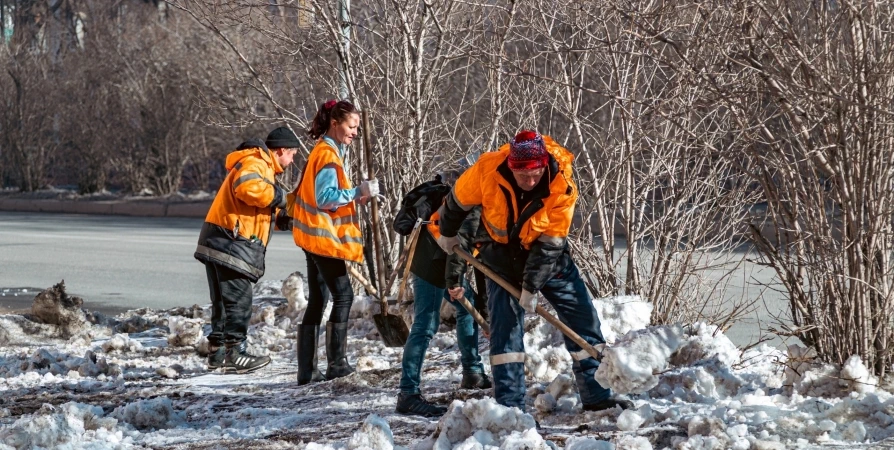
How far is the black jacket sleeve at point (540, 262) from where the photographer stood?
179 inches

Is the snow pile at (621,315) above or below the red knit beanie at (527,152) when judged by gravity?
below

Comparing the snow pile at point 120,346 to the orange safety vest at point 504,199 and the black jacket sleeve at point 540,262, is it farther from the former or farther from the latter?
the black jacket sleeve at point 540,262

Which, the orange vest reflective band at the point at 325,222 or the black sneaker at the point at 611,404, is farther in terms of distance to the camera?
the orange vest reflective band at the point at 325,222

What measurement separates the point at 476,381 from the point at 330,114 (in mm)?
1544

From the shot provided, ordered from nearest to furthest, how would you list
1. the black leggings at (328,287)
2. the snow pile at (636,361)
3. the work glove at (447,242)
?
the snow pile at (636,361), the work glove at (447,242), the black leggings at (328,287)

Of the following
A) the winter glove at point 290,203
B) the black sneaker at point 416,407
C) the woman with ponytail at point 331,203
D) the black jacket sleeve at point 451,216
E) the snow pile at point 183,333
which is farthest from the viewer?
the snow pile at point 183,333

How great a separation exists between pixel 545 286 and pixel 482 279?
1324mm

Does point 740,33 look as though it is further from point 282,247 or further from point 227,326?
point 282,247

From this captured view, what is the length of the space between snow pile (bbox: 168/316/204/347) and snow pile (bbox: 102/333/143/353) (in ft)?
0.80

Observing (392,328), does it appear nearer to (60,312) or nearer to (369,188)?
(369,188)

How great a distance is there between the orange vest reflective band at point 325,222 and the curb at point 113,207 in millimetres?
14645

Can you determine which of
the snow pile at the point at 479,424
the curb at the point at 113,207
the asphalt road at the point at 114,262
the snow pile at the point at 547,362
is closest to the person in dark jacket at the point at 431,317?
the snow pile at the point at 547,362

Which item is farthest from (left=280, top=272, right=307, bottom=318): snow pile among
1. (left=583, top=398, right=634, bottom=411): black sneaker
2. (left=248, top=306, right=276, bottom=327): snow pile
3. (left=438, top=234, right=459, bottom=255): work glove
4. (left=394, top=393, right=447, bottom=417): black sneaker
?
(left=583, top=398, right=634, bottom=411): black sneaker

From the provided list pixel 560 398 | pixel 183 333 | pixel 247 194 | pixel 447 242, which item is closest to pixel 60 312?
pixel 183 333
